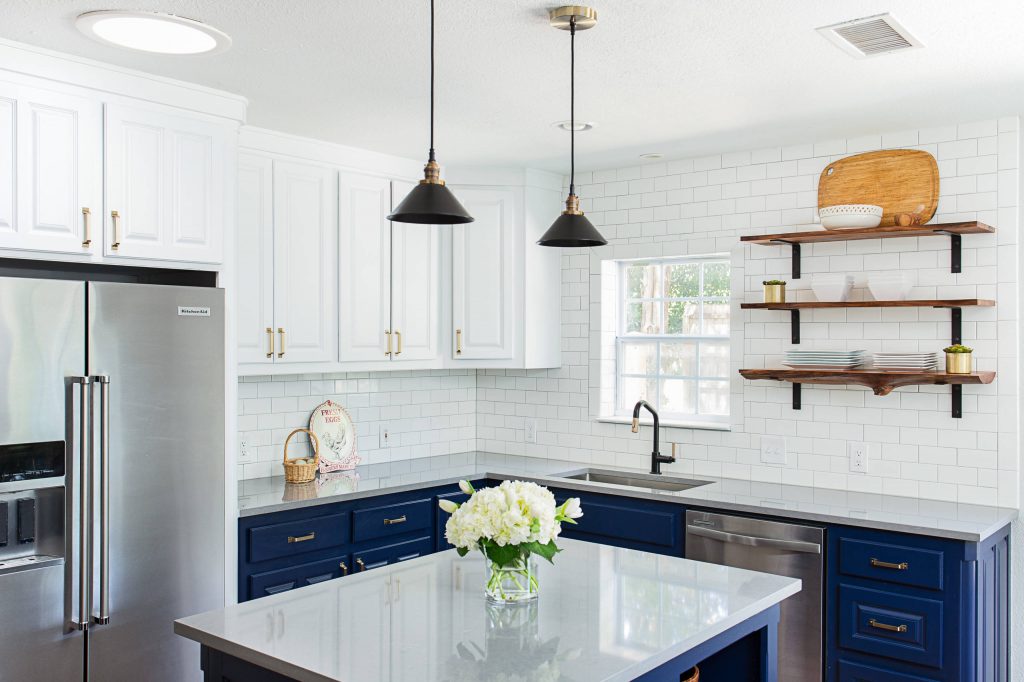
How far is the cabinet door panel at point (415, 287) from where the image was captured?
453 cm

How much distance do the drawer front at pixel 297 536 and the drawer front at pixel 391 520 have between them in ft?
0.22

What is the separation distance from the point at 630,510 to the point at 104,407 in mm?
2207

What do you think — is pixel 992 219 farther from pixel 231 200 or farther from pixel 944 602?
pixel 231 200

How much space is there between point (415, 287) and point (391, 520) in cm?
125

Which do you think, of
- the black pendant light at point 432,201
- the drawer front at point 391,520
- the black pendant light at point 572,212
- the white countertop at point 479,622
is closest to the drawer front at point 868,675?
the white countertop at point 479,622

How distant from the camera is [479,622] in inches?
83.7

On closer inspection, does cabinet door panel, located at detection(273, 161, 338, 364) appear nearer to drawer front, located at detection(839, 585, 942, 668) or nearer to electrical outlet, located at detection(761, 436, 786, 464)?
electrical outlet, located at detection(761, 436, 786, 464)

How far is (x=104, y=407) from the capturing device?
117 inches

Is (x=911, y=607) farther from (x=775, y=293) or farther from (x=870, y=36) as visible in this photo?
(x=870, y=36)

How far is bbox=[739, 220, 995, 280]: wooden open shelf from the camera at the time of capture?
140 inches

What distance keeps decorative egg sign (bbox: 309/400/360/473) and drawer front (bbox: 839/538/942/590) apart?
7.75 feet

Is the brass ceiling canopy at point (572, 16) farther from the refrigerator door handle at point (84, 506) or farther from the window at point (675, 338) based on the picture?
the window at point (675, 338)

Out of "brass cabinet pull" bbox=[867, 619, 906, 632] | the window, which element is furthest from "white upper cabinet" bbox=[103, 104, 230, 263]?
"brass cabinet pull" bbox=[867, 619, 906, 632]

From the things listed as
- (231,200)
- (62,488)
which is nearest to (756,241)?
(231,200)
